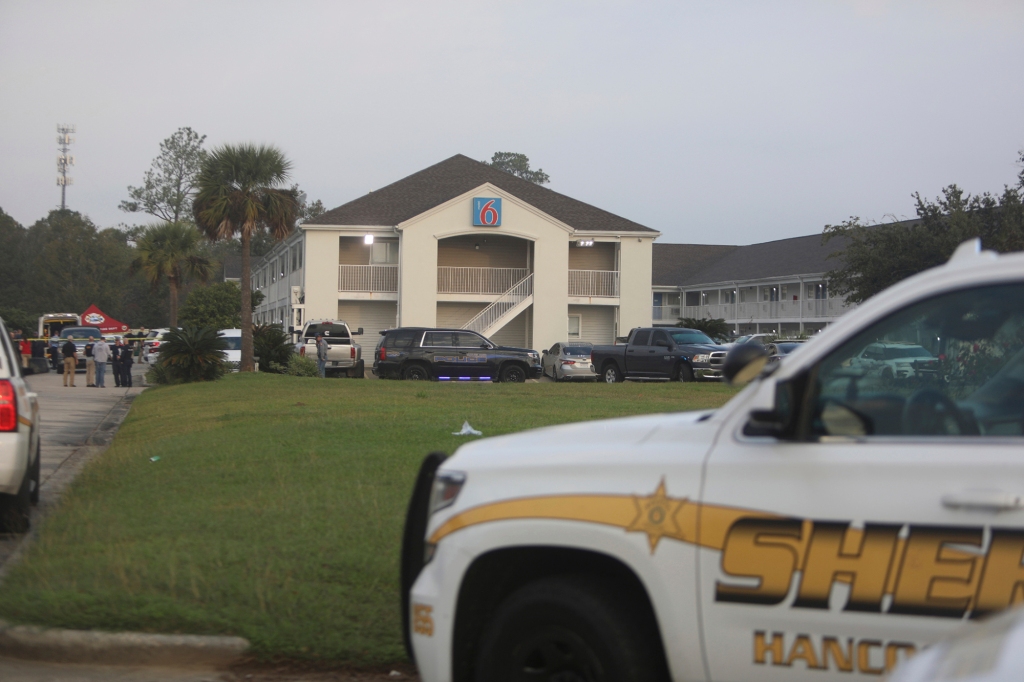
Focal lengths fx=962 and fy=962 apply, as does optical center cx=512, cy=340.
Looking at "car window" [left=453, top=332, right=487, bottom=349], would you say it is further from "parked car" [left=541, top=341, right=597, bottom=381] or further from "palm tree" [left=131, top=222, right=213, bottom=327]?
"palm tree" [left=131, top=222, right=213, bottom=327]

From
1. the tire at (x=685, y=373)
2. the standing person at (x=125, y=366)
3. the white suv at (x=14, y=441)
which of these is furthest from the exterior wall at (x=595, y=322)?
the white suv at (x=14, y=441)

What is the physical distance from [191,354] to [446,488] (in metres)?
23.0

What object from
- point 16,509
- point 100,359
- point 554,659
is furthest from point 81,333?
point 554,659

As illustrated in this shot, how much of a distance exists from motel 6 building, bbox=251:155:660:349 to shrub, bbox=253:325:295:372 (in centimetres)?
817

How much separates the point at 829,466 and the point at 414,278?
3596 cm

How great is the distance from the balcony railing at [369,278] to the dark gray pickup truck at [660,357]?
40.1 feet

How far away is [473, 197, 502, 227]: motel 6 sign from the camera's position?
38406 mm

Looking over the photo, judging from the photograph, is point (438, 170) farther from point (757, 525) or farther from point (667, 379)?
point (757, 525)

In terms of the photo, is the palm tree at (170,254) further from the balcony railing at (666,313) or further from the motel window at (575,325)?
the balcony railing at (666,313)

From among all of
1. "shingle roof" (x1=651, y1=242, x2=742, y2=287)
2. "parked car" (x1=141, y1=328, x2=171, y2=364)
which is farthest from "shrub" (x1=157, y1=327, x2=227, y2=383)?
"shingle roof" (x1=651, y1=242, x2=742, y2=287)

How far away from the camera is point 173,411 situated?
17.4 metres

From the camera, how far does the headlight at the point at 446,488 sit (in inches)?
141

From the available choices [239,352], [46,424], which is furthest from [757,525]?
[239,352]

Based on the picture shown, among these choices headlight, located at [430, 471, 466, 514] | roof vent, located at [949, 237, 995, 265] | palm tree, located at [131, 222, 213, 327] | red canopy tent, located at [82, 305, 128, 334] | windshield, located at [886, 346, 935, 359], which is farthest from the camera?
palm tree, located at [131, 222, 213, 327]
